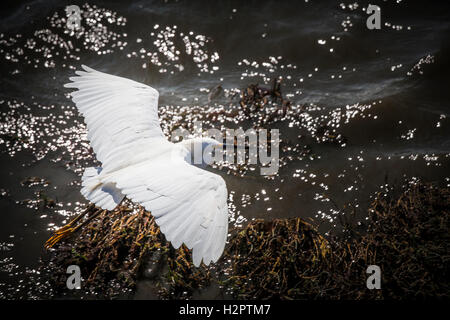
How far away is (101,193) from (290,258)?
6.56 feet

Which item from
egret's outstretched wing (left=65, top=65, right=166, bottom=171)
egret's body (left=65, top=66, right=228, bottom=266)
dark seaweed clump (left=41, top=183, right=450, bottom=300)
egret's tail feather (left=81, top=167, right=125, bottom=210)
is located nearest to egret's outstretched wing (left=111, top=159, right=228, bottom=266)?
egret's body (left=65, top=66, right=228, bottom=266)

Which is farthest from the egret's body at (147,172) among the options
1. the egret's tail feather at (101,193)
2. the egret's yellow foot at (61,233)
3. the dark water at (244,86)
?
the dark water at (244,86)

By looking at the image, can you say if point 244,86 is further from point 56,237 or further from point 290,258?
point 56,237

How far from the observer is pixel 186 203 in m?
2.46

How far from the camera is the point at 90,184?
3148 mm

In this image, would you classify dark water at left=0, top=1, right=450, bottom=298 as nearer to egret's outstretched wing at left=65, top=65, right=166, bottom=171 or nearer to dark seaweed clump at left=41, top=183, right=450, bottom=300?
dark seaweed clump at left=41, top=183, right=450, bottom=300

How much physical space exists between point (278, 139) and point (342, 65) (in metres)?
2.31

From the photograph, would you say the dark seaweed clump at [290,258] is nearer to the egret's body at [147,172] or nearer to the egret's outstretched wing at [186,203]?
the egret's body at [147,172]

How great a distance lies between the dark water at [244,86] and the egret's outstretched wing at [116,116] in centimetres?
109

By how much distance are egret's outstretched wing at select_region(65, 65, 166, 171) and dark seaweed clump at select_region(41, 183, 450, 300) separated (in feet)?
2.74

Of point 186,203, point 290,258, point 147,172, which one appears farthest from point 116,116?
point 290,258

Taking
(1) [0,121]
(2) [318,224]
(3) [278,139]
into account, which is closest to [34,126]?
(1) [0,121]

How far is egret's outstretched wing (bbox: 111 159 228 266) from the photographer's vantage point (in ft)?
7.36
